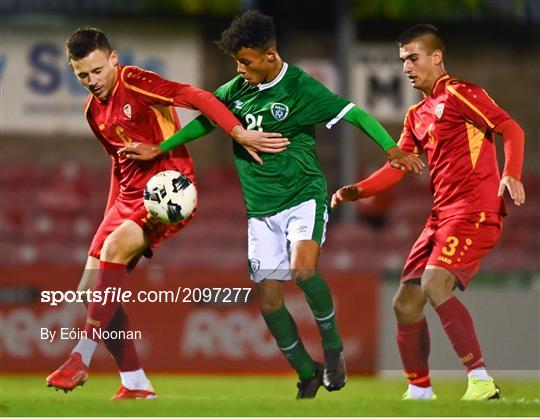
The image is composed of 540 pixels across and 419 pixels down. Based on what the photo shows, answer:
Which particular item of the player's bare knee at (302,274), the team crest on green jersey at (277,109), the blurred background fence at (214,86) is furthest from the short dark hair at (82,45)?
the blurred background fence at (214,86)

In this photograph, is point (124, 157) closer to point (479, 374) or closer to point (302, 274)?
point (302, 274)

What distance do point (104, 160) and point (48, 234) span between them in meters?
1.62

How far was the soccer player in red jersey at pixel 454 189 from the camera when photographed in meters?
5.88

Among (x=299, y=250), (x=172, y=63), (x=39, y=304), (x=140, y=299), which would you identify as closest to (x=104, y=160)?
(x=172, y=63)

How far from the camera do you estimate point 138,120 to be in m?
6.13

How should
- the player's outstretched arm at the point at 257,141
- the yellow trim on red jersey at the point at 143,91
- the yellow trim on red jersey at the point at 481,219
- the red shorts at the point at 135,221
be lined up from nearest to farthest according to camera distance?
the player's outstretched arm at the point at 257,141 → the yellow trim on red jersey at the point at 481,219 → the yellow trim on red jersey at the point at 143,91 → the red shorts at the point at 135,221

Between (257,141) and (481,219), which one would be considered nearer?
(257,141)

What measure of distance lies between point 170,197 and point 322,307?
899 millimetres

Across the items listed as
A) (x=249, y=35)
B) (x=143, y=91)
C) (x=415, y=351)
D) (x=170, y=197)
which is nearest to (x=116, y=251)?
(x=170, y=197)

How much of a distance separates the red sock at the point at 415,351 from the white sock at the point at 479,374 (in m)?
0.29

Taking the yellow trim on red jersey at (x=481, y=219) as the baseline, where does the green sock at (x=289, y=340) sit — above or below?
below

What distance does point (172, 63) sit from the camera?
13.9 meters

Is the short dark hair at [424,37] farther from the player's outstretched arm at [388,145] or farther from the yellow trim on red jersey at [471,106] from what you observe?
the player's outstretched arm at [388,145]

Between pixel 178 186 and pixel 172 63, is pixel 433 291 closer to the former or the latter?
pixel 178 186
